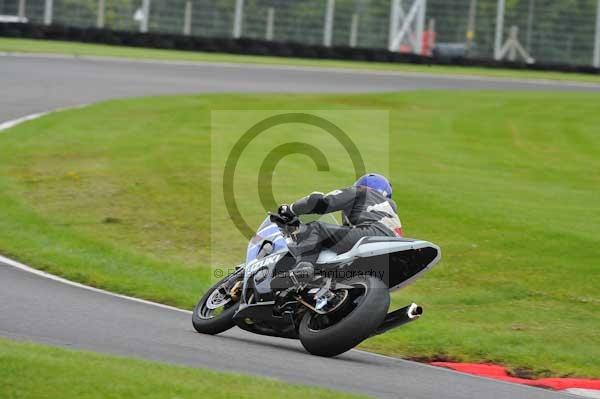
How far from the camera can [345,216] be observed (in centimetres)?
870

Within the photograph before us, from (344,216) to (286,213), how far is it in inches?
19.2

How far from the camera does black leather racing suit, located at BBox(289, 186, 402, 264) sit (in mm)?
8523

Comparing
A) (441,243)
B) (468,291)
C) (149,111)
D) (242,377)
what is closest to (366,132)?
(149,111)

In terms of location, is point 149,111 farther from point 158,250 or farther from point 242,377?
point 242,377

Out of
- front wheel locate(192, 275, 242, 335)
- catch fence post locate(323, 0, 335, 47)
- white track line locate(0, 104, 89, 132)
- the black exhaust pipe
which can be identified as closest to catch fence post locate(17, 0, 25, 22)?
catch fence post locate(323, 0, 335, 47)

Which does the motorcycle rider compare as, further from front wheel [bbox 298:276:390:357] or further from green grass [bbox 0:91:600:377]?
green grass [bbox 0:91:600:377]

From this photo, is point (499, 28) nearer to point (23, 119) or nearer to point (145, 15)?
point (145, 15)

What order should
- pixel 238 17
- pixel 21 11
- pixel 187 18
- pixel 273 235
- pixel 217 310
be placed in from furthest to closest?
pixel 238 17 → pixel 187 18 → pixel 21 11 → pixel 217 310 → pixel 273 235

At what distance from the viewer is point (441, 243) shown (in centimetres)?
1299

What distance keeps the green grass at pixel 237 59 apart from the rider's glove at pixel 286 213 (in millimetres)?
22429

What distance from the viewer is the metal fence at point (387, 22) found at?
3506cm

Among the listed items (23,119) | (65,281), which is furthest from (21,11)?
(65,281)

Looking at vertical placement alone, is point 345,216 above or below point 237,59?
below

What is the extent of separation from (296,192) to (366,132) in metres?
6.13
